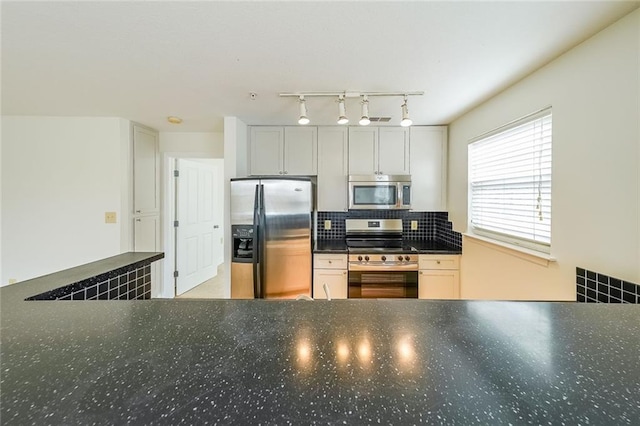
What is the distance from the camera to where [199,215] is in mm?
4125

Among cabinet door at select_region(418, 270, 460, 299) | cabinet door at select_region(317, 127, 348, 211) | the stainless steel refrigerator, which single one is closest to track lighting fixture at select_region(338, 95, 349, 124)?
the stainless steel refrigerator

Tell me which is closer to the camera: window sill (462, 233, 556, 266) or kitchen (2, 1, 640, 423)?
kitchen (2, 1, 640, 423)

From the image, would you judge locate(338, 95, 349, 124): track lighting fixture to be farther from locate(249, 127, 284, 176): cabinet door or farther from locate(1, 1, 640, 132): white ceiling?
locate(249, 127, 284, 176): cabinet door

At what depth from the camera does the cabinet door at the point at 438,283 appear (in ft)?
9.07

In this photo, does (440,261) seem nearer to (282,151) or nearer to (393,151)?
(393,151)

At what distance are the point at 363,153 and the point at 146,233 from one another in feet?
9.26

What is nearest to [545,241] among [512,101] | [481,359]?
[512,101]

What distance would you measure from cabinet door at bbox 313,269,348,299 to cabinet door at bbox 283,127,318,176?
44.8 inches

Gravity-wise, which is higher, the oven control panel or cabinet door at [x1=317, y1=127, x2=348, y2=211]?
cabinet door at [x1=317, y1=127, x2=348, y2=211]

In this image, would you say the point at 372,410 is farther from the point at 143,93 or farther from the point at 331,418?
the point at 143,93

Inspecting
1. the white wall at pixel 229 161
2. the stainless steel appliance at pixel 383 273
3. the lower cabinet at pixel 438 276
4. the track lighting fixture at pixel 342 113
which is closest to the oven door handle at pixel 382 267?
the stainless steel appliance at pixel 383 273

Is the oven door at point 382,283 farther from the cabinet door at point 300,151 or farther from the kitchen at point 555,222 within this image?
the cabinet door at point 300,151

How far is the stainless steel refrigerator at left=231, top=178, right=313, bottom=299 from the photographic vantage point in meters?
2.49

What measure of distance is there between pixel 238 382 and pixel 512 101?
248cm
